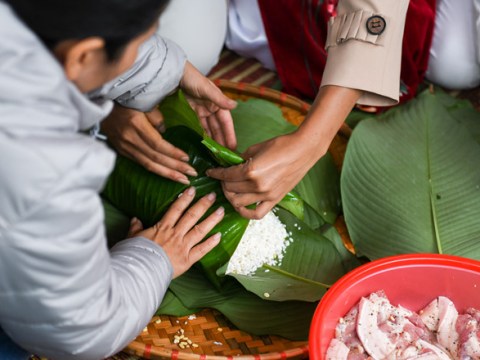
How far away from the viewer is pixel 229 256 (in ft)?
4.06

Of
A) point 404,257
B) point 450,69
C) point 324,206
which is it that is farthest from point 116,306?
point 450,69

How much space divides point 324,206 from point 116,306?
2.02 ft

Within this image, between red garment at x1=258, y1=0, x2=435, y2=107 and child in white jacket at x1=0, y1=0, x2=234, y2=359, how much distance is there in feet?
2.89

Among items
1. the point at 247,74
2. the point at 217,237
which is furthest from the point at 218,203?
the point at 247,74

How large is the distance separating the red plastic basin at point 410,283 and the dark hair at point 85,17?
541 millimetres

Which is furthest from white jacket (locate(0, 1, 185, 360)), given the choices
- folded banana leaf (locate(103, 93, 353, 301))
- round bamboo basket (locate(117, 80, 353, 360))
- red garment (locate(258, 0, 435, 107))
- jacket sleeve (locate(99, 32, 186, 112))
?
red garment (locate(258, 0, 435, 107))

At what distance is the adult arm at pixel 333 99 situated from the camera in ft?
3.80

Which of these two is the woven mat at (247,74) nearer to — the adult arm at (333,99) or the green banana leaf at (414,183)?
the green banana leaf at (414,183)

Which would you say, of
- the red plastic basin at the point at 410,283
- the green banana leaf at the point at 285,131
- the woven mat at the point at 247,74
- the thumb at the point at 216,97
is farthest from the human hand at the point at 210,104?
the woven mat at the point at 247,74

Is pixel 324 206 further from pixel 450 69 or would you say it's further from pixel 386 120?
pixel 450 69

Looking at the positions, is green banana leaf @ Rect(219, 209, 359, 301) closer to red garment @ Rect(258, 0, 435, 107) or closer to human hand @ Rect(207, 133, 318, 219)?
human hand @ Rect(207, 133, 318, 219)

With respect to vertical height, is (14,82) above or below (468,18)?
above

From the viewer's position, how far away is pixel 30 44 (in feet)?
2.30

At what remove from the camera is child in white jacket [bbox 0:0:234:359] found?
70 cm
